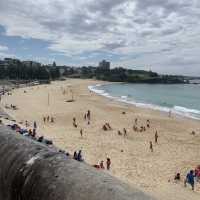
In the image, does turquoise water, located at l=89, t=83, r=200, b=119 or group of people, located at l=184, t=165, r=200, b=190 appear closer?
group of people, located at l=184, t=165, r=200, b=190

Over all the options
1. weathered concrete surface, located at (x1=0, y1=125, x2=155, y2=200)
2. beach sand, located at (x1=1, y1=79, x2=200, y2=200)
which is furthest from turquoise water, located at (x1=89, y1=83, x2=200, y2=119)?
weathered concrete surface, located at (x1=0, y1=125, x2=155, y2=200)

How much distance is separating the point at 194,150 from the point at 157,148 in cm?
266

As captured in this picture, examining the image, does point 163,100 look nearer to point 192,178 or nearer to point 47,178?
point 192,178

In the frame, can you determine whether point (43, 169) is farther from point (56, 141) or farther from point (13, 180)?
point (56, 141)

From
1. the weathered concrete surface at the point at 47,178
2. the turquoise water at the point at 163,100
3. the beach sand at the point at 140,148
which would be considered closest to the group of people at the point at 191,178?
the beach sand at the point at 140,148

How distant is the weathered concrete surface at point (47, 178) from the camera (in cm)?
147

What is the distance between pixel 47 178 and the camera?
169cm

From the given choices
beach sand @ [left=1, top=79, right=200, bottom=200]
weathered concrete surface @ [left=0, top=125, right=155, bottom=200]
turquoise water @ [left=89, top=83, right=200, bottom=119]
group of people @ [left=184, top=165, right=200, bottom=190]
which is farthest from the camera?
turquoise water @ [left=89, top=83, right=200, bottom=119]

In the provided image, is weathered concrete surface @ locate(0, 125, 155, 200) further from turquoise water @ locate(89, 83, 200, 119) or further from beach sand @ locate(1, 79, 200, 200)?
turquoise water @ locate(89, 83, 200, 119)

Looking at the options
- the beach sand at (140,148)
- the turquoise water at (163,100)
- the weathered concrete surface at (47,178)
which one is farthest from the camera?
the turquoise water at (163,100)

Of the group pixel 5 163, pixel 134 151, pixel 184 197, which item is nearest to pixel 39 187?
pixel 5 163

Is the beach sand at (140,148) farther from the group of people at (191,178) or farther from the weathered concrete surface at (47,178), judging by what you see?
the weathered concrete surface at (47,178)

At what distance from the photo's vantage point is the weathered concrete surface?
147cm

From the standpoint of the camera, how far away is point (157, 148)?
2680 centimetres
